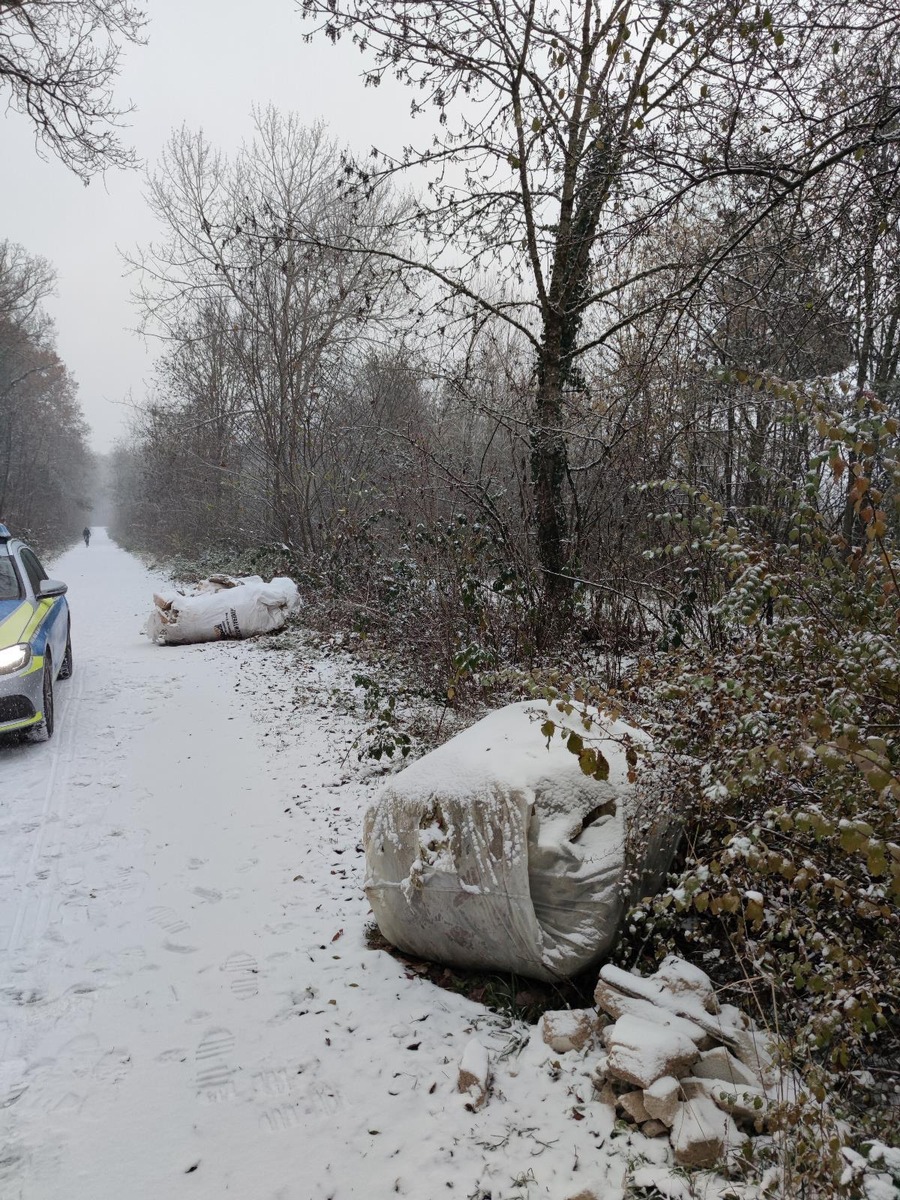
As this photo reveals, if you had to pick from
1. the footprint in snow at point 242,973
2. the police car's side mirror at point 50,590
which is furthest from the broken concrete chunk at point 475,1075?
the police car's side mirror at point 50,590

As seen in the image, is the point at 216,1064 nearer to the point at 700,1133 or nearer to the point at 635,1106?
the point at 635,1106

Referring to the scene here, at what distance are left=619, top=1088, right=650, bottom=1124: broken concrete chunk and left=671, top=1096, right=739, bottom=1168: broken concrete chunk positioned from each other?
0.11 meters

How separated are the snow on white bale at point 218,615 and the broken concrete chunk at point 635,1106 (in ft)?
31.4

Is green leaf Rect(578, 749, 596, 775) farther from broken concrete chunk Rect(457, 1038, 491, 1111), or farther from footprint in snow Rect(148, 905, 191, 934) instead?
footprint in snow Rect(148, 905, 191, 934)

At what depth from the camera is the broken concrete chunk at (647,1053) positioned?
2.36 meters

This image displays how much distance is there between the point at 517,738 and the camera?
Answer: 3.54 meters

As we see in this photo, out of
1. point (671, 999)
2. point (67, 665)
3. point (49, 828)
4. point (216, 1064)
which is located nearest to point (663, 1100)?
point (671, 999)

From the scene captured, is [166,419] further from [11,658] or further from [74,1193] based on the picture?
[74,1193]

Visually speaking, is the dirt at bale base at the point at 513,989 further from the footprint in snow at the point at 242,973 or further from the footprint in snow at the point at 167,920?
the footprint in snow at the point at 167,920

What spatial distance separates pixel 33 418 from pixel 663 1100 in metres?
44.5

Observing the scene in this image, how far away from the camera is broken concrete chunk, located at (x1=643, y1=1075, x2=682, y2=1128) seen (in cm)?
228

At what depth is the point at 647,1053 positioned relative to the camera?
2.39 metres

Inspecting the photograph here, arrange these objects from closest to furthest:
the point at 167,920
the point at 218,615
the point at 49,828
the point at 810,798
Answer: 1. the point at 810,798
2. the point at 167,920
3. the point at 49,828
4. the point at 218,615

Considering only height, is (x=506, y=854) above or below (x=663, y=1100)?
above
